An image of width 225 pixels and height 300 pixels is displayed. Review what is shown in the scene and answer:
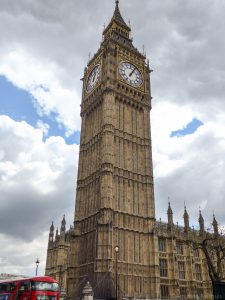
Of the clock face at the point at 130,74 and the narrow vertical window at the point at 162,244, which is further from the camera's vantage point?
the clock face at the point at 130,74

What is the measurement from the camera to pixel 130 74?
67.1 metres

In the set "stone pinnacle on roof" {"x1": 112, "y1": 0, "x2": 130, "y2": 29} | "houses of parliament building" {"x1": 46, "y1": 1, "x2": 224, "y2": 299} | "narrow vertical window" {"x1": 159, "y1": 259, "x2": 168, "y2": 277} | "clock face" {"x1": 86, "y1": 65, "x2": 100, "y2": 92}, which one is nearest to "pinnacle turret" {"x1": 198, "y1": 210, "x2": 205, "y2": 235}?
"houses of parliament building" {"x1": 46, "y1": 1, "x2": 224, "y2": 299}

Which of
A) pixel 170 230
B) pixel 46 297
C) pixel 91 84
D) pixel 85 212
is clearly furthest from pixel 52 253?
pixel 46 297

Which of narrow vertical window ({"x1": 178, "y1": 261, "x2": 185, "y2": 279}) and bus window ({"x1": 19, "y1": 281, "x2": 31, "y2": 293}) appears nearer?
bus window ({"x1": 19, "y1": 281, "x2": 31, "y2": 293})

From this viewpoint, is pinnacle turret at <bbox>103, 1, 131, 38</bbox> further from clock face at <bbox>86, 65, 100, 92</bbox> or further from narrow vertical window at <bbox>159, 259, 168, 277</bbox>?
narrow vertical window at <bbox>159, 259, 168, 277</bbox>

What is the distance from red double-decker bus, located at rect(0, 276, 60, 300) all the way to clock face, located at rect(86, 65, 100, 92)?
45975 mm

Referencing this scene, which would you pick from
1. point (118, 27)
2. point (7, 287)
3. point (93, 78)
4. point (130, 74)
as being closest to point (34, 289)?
point (7, 287)

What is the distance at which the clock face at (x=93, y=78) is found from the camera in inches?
2656

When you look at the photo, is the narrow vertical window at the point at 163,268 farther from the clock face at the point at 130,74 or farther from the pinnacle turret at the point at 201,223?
the clock face at the point at 130,74

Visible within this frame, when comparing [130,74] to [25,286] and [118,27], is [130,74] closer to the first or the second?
[118,27]

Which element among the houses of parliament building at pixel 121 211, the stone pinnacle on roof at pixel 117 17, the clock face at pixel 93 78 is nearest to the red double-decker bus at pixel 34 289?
the houses of parliament building at pixel 121 211

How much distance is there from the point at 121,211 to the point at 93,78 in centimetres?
2903

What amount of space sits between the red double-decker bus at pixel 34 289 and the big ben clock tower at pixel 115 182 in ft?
56.4

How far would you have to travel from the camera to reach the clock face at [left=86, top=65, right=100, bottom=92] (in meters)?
67.5
